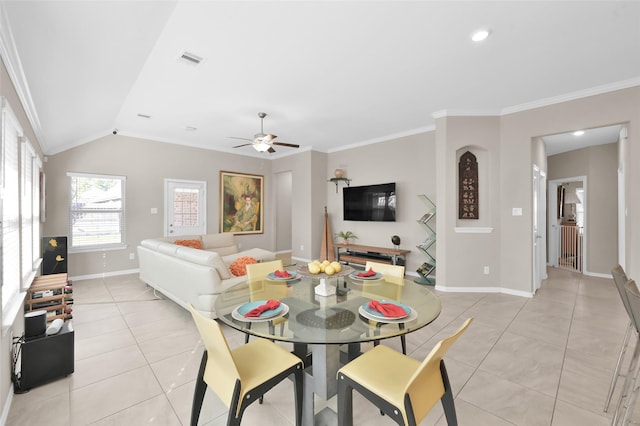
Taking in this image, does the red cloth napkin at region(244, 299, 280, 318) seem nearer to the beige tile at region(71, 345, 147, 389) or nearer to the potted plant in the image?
the beige tile at region(71, 345, 147, 389)

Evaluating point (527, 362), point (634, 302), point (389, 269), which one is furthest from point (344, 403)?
point (527, 362)

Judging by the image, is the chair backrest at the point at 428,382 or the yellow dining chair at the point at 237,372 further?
the yellow dining chair at the point at 237,372

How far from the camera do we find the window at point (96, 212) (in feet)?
16.1

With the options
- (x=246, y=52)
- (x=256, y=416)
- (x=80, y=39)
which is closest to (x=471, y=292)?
(x=256, y=416)

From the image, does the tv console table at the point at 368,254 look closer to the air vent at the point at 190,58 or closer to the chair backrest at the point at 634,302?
the chair backrest at the point at 634,302

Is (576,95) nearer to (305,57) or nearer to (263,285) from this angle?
(305,57)

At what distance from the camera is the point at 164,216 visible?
5.82m

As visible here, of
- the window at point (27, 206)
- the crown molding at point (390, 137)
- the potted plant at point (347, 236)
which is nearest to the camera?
the window at point (27, 206)

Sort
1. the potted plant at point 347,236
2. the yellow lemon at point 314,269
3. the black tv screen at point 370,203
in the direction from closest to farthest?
the yellow lemon at point 314,269 → the black tv screen at point 370,203 → the potted plant at point 347,236

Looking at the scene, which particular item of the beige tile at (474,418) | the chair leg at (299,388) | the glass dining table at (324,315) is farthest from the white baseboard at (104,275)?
the beige tile at (474,418)

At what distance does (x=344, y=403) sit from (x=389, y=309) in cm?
50

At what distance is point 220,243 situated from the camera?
5633mm

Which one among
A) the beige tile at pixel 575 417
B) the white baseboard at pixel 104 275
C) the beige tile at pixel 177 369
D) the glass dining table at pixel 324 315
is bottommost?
the beige tile at pixel 575 417

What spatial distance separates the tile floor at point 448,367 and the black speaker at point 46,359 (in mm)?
68
